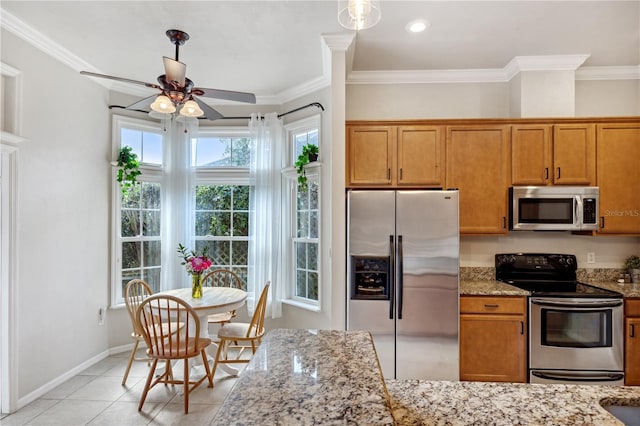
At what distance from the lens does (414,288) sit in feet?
9.01

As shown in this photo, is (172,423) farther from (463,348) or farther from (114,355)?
(463,348)

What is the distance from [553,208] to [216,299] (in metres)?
3.10

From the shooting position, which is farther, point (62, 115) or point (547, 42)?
point (62, 115)

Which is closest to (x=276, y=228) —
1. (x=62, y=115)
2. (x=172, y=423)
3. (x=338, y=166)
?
(x=338, y=166)

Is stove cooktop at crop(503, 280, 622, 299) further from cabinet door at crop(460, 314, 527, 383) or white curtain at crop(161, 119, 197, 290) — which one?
white curtain at crop(161, 119, 197, 290)

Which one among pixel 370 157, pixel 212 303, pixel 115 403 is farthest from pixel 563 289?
pixel 115 403

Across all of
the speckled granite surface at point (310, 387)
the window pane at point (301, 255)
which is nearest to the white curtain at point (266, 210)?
the window pane at point (301, 255)

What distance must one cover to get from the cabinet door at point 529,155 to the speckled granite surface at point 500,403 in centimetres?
230

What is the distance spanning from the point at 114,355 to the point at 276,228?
7.28 feet

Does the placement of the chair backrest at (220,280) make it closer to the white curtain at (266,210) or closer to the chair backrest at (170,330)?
the white curtain at (266,210)

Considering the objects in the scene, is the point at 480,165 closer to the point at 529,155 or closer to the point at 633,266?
the point at 529,155

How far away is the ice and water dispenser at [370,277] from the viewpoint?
2.77 metres

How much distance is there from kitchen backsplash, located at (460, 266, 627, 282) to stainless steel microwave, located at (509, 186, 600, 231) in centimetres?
53

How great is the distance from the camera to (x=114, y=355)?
12.2 ft
